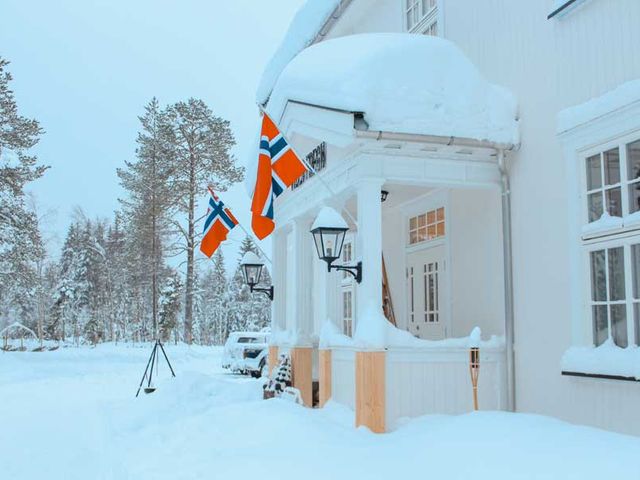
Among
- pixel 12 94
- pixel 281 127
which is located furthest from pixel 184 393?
pixel 12 94

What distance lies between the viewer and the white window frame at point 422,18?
9984mm

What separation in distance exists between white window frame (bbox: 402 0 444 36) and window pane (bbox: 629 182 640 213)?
472cm

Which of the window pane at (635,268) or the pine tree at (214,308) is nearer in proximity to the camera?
the window pane at (635,268)

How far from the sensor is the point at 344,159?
8.52 metres

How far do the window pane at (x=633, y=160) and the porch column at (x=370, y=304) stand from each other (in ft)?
9.10

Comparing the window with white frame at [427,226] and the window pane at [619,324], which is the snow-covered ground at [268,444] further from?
the window with white frame at [427,226]

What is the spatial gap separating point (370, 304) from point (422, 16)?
17.6 feet

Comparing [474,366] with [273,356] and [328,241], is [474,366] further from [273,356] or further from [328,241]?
[273,356]

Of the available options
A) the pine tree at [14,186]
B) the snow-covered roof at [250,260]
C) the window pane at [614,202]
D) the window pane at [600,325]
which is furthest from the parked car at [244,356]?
the window pane at [614,202]

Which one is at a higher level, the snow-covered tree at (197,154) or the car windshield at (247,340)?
the snow-covered tree at (197,154)

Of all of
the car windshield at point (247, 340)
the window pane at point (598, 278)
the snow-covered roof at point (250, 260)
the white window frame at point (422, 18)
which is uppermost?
the white window frame at point (422, 18)

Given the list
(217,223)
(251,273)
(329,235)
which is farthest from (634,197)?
(217,223)

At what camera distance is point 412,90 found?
757 cm

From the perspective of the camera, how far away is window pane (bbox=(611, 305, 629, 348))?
614 cm
